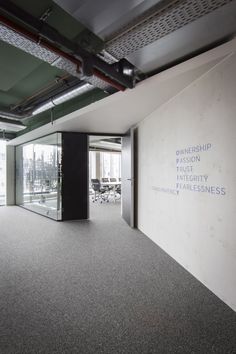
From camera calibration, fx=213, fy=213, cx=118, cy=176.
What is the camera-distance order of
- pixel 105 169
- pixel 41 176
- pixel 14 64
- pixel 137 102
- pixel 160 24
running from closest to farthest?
pixel 160 24 < pixel 14 64 < pixel 137 102 < pixel 41 176 < pixel 105 169

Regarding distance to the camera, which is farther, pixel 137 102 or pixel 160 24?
pixel 137 102

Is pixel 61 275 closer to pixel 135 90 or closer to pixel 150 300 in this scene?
pixel 150 300

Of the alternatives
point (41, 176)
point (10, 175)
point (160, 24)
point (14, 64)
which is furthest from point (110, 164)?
point (160, 24)

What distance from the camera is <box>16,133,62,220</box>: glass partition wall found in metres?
5.70

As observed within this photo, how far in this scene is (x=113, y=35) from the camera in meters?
1.88

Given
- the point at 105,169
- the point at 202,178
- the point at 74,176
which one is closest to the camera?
the point at 202,178

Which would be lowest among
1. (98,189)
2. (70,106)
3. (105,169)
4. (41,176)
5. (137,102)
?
(98,189)

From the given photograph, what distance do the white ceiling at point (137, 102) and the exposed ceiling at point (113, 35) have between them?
40mm

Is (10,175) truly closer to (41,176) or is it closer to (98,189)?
(41,176)

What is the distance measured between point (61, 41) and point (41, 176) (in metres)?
5.44

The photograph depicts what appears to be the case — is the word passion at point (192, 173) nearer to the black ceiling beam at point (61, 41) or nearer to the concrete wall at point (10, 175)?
the black ceiling beam at point (61, 41)

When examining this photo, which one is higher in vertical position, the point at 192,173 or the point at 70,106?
the point at 70,106

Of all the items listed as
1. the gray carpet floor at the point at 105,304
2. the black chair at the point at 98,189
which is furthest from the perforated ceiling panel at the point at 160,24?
the black chair at the point at 98,189

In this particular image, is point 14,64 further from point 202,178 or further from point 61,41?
point 202,178
